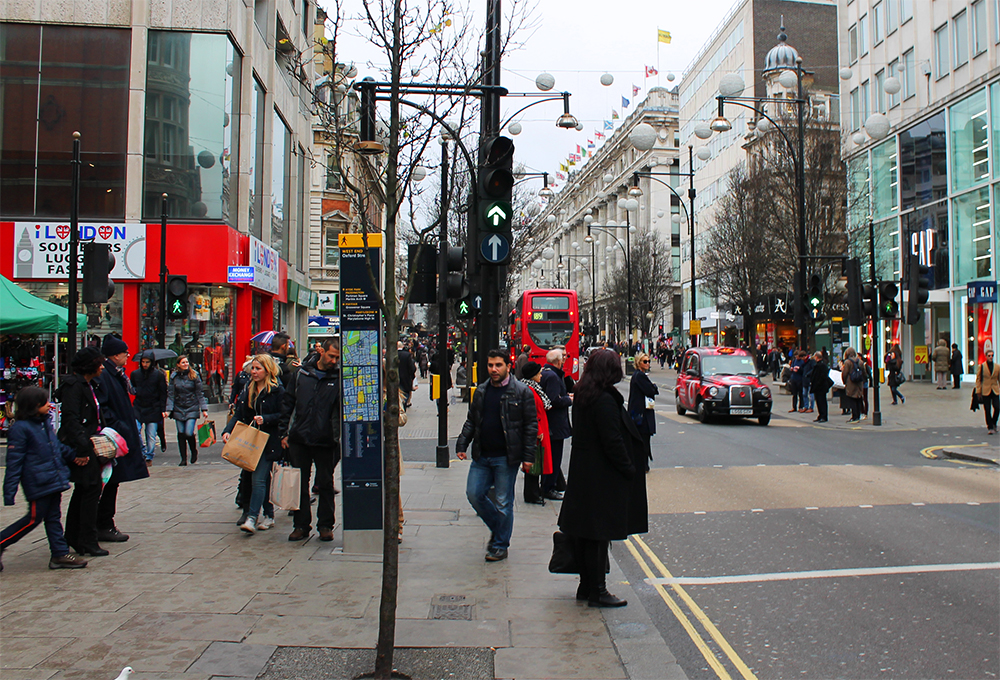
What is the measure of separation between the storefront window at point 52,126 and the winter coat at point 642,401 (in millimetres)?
16666

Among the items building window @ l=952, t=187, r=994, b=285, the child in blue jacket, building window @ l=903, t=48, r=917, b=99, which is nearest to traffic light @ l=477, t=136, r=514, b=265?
the child in blue jacket

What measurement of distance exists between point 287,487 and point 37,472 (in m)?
1.91

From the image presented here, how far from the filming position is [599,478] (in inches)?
218

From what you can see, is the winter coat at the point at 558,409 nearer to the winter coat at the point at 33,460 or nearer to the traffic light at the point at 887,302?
the winter coat at the point at 33,460

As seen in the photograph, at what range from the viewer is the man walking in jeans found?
6.92m

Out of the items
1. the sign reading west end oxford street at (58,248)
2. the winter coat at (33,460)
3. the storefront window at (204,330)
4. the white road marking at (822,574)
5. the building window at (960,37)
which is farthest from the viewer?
the building window at (960,37)

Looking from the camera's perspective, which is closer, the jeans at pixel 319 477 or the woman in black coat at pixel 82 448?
the woman in black coat at pixel 82 448

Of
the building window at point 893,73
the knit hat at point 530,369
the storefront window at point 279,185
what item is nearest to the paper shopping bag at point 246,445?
the knit hat at point 530,369

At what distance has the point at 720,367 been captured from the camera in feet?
66.1

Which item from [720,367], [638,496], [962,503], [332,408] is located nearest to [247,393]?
[332,408]

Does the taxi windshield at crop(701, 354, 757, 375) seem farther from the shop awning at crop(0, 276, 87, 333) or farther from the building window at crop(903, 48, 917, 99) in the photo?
the building window at crop(903, 48, 917, 99)

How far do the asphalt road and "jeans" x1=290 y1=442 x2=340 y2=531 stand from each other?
2616 millimetres

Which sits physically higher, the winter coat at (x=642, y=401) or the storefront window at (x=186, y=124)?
the storefront window at (x=186, y=124)

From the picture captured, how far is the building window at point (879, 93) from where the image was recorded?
38.8 m
